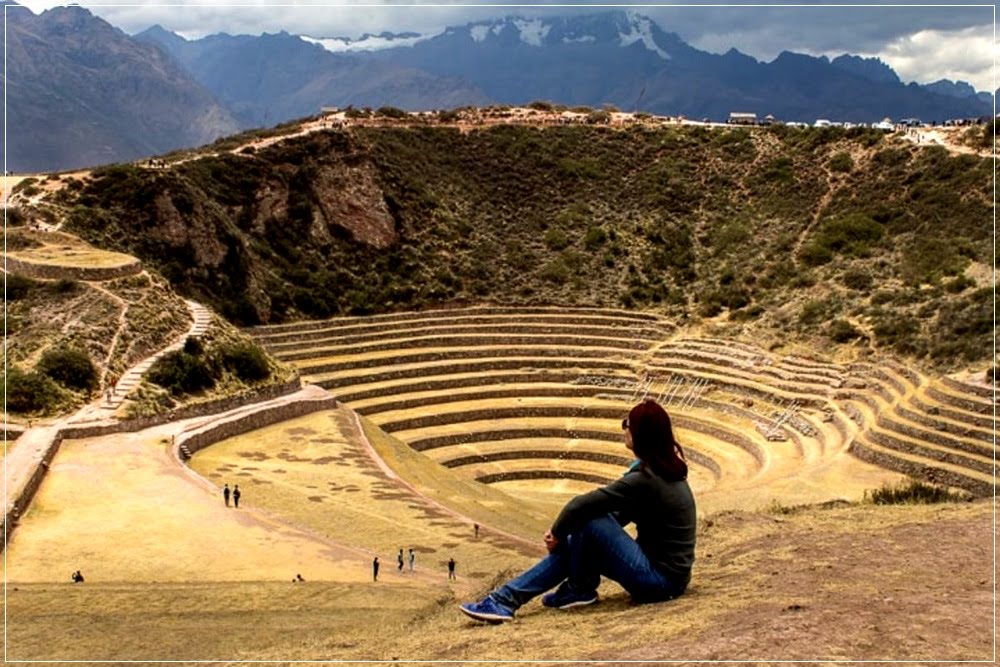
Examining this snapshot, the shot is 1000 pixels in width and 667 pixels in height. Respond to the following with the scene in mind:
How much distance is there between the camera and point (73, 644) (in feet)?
38.7

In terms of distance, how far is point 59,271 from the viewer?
113 feet

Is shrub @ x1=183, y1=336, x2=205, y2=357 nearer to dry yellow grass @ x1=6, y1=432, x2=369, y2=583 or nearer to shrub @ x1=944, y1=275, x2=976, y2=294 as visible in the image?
dry yellow grass @ x1=6, y1=432, x2=369, y2=583

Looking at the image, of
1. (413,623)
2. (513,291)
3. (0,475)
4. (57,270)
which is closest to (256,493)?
(0,475)

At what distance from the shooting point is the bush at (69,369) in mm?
28297

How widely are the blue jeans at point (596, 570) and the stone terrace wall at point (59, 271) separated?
3157 cm

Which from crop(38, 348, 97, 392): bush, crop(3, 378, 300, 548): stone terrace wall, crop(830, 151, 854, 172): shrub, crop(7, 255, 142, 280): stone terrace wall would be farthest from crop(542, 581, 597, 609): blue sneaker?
crop(830, 151, 854, 172): shrub

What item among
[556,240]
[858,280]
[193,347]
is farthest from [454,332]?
[858,280]

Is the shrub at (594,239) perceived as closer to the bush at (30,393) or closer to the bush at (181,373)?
the bush at (181,373)

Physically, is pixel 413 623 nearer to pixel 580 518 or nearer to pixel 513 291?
pixel 580 518

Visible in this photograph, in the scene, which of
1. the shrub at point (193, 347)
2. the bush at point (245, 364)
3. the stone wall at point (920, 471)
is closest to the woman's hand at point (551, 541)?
the stone wall at point (920, 471)

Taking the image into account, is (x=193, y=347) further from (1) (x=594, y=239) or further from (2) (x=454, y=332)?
(1) (x=594, y=239)

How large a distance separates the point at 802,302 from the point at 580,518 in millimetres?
37134

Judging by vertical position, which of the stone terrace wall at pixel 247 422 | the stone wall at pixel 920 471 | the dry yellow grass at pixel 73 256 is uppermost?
the dry yellow grass at pixel 73 256

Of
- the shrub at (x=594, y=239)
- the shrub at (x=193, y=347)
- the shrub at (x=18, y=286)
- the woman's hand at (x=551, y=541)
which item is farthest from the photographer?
the shrub at (x=594, y=239)
